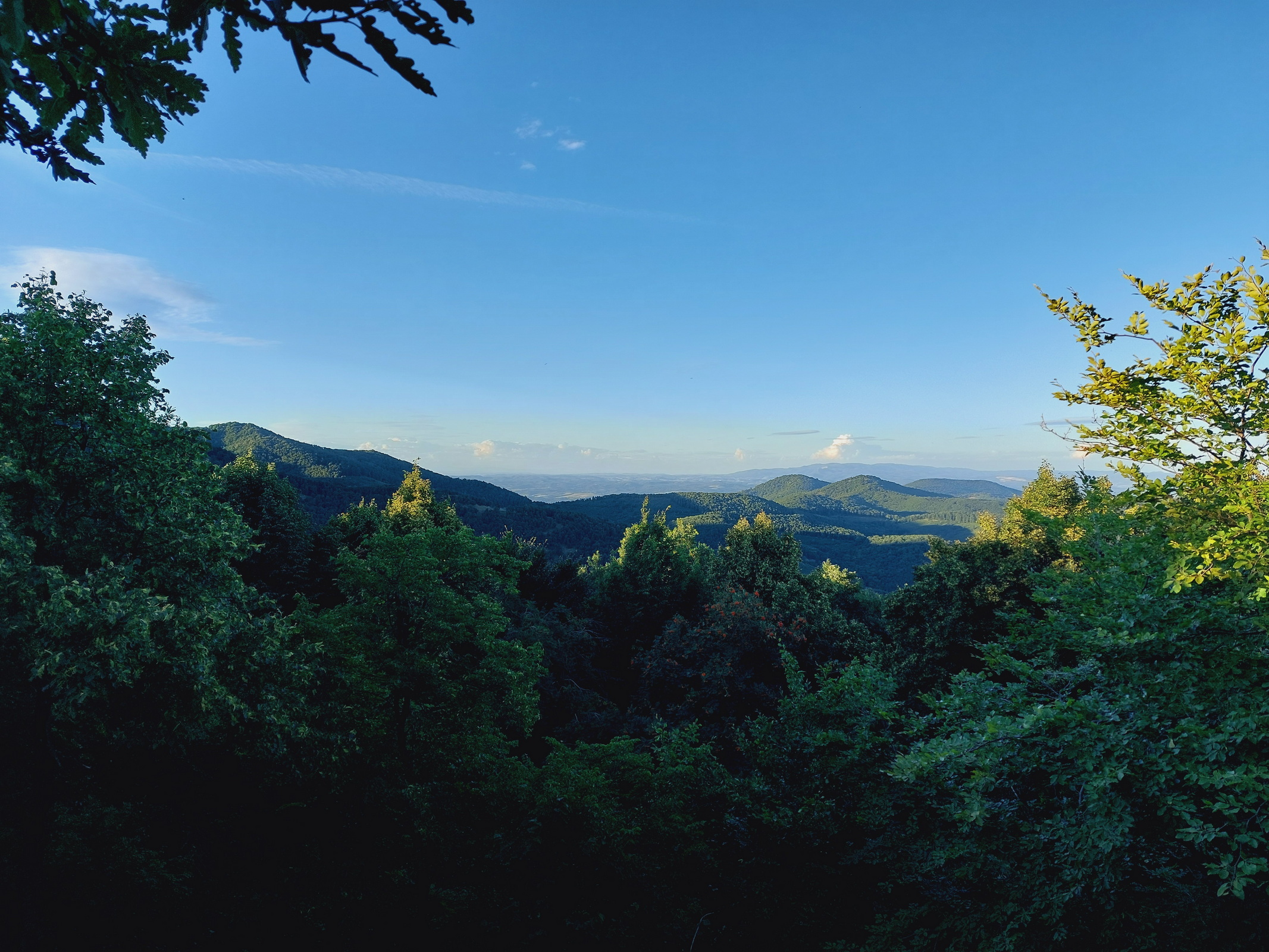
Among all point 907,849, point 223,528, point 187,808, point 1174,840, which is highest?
point 223,528

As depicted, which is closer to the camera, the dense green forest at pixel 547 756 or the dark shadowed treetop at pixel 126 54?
the dark shadowed treetop at pixel 126 54

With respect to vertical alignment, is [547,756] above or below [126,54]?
below

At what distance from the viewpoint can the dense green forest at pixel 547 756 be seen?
7457 mm

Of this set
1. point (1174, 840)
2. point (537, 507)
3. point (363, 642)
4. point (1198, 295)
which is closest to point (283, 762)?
point (363, 642)

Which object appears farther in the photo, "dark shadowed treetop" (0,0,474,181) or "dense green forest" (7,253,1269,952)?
"dense green forest" (7,253,1269,952)

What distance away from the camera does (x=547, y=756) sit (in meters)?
12.5

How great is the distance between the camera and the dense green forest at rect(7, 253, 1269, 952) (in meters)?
7.46

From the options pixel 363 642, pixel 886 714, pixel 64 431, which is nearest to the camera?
pixel 886 714

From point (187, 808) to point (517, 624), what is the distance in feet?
58.8

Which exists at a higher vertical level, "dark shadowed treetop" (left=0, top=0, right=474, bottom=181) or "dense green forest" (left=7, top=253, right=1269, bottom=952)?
"dark shadowed treetop" (left=0, top=0, right=474, bottom=181)

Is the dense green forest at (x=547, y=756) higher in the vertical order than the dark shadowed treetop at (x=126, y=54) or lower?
lower

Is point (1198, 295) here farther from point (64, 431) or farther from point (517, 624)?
point (517, 624)

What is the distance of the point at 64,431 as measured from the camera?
11.7 m

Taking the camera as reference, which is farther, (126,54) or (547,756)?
(547,756)
